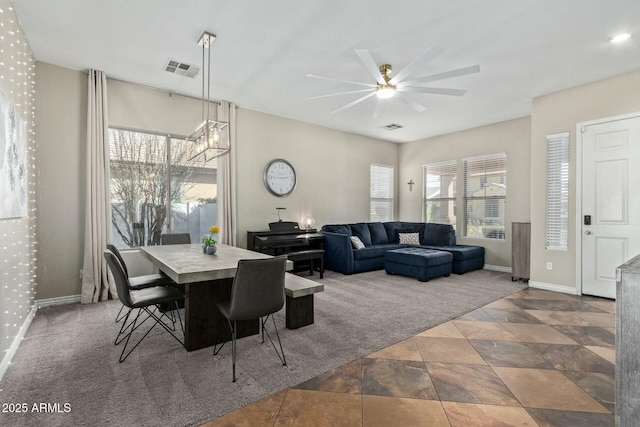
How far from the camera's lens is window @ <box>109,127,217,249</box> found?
14.4 ft

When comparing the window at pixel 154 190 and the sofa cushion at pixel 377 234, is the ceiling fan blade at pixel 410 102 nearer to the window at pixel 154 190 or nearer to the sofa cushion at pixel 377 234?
the window at pixel 154 190

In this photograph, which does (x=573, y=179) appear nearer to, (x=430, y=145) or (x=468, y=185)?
(x=468, y=185)

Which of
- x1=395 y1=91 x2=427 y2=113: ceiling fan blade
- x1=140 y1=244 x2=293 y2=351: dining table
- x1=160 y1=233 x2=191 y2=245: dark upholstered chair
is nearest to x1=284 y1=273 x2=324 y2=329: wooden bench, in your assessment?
x1=140 y1=244 x2=293 y2=351: dining table

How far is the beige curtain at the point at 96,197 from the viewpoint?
3.98 meters

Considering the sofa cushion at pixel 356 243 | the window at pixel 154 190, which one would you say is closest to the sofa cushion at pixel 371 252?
the sofa cushion at pixel 356 243

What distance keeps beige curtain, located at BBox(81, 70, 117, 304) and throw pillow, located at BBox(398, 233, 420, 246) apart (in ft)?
17.2

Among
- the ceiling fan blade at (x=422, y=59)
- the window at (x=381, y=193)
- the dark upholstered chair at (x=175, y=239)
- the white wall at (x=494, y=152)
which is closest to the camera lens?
the ceiling fan blade at (x=422, y=59)

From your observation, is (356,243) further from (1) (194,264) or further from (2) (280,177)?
(1) (194,264)

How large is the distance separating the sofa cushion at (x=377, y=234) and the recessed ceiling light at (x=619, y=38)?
4579 millimetres

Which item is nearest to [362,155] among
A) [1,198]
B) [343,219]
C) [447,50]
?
[343,219]

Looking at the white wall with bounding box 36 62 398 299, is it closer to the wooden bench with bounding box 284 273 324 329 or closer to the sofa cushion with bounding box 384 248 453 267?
the sofa cushion with bounding box 384 248 453 267

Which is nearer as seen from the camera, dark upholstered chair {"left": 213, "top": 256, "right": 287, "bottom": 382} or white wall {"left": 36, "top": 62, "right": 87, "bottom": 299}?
dark upholstered chair {"left": 213, "top": 256, "right": 287, "bottom": 382}

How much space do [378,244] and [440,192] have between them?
6.48 ft

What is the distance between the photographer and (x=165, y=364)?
2387mm
